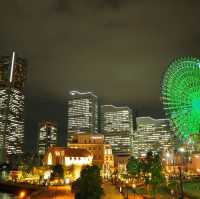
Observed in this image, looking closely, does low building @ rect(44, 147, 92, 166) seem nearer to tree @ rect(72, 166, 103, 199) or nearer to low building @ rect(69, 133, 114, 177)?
low building @ rect(69, 133, 114, 177)

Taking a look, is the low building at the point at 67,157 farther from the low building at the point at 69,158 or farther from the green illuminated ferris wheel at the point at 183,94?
the green illuminated ferris wheel at the point at 183,94

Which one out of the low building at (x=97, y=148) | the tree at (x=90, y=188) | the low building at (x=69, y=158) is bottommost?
the tree at (x=90, y=188)

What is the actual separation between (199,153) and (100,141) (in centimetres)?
5092

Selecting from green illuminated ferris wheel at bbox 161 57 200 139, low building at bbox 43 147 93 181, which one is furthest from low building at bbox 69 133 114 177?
green illuminated ferris wheel at bbox 161 57 200 139

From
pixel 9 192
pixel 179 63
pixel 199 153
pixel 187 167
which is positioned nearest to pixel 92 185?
pixel 179 63

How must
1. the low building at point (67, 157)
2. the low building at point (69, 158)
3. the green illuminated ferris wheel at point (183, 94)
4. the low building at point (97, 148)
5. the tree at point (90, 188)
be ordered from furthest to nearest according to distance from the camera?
the low building at point (97, 148) < the low building at point (67, 157) < the low building at point (69, 158) < the green illuminated ferris wheel at point (183, 94) < the tree at point (90, 188)

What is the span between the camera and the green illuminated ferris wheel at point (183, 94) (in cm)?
5994

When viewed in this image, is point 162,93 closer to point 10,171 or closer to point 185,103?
point 185,103

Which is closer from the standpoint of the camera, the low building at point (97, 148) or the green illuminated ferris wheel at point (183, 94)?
the green illuminated ferris wheel at point (183, 94)

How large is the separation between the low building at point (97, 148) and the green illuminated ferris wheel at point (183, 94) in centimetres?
9164

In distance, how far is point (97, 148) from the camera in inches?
6078

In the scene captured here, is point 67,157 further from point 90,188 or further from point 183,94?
point 90,188

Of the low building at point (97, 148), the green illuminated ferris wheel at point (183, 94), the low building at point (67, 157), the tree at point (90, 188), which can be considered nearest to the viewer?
the tree at point (90, 188)

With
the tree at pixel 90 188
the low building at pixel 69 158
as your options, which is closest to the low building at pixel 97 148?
the low building at pixel 69 158
